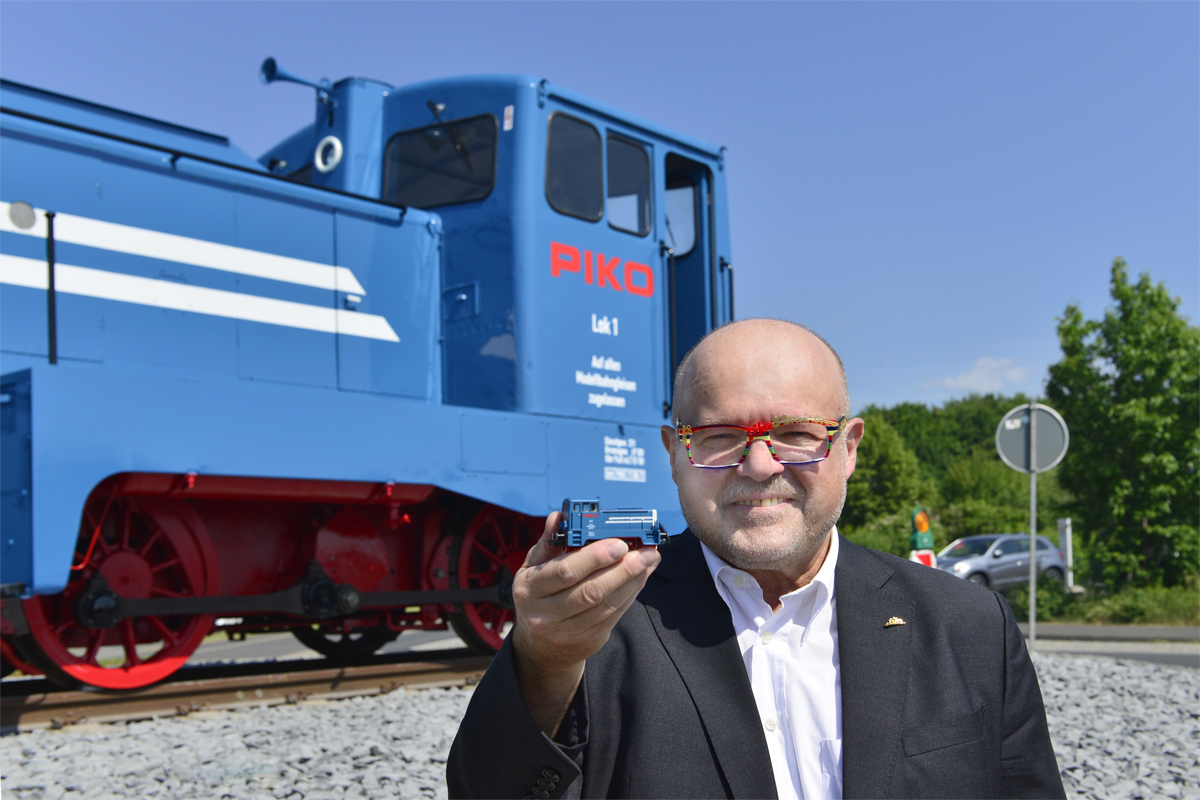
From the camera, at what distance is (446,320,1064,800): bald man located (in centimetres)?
158

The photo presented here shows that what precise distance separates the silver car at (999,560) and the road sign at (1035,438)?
10852mm

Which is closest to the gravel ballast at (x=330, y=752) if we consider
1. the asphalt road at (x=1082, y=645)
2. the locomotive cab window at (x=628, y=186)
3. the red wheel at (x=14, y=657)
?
the red wheel at (x=14, y=657)

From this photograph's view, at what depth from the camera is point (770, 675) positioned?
1.74 meters

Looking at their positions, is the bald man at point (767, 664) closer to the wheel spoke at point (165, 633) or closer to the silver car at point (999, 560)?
the wheel spoke at point (165, 633)

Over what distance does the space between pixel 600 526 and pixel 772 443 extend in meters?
0.50

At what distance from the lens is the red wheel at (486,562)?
668 cm

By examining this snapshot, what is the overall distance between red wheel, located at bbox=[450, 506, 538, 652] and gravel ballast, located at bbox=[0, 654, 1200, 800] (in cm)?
102

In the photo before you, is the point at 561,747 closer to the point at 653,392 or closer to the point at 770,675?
the point at 770,675

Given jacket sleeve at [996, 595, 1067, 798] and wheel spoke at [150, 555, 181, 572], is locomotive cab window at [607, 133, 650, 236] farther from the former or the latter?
jacket sleeve at [996, 595, 1067, 798]

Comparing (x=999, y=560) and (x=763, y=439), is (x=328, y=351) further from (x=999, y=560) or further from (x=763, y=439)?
(x=999, y=560)

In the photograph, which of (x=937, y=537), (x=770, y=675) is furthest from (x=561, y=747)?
(x=937, y=537)

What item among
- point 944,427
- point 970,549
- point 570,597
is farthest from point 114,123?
point 944,427

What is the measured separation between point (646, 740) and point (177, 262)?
16.0 feet

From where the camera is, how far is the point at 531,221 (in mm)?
6723
